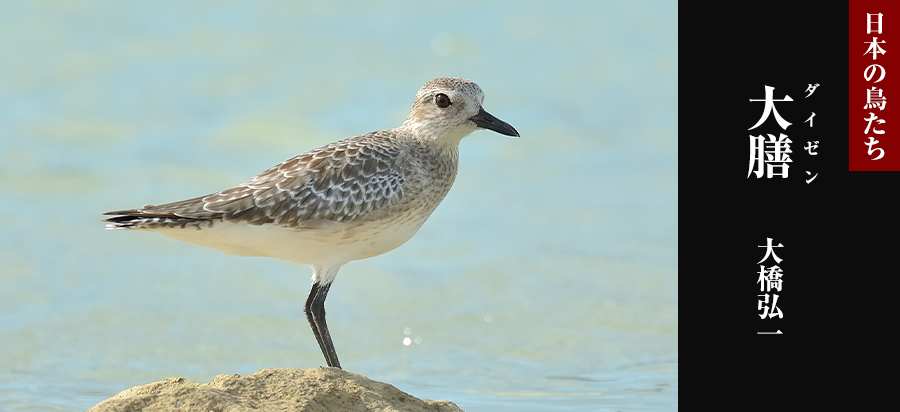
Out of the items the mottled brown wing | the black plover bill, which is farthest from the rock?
the mottled brown wing

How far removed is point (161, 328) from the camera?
1390cm

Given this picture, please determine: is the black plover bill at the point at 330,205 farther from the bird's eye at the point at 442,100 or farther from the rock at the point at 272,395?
the rock at the point at 272,395

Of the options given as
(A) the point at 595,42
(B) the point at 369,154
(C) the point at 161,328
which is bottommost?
(C) the point at 161,328

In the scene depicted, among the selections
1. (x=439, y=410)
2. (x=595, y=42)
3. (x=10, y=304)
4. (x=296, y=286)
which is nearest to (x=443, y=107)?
(x=439, y=410)

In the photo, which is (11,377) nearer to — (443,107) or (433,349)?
(433,349)

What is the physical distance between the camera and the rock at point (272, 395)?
6957 mm

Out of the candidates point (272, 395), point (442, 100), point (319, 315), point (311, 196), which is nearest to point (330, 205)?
point (311, 196)

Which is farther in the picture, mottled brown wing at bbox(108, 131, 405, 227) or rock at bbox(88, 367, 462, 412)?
mottled brown wing at bbox(108, 131, 405, 227)

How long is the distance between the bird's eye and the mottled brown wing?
1.94 ft

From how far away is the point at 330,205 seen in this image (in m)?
9.26

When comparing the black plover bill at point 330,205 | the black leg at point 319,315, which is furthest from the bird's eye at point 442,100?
the black leg at point 319,315

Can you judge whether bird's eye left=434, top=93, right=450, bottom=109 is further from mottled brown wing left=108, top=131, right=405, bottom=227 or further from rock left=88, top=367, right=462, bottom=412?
rock left=88, top=367, right=462, bottom=412

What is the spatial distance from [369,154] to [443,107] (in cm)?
77

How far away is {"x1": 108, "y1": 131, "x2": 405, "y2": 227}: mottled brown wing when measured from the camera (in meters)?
9.19
